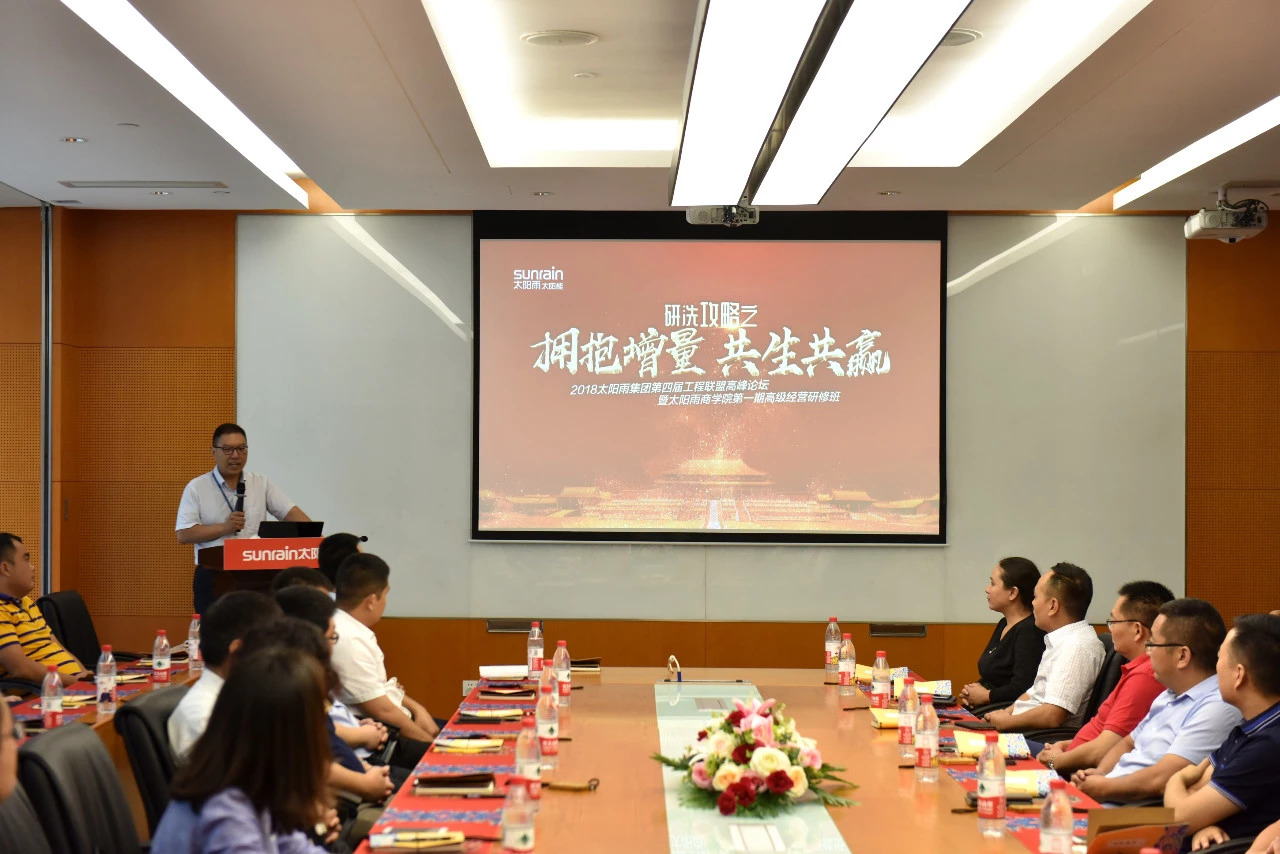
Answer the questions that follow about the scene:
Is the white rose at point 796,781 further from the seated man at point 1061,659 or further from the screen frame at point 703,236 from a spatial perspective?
the screen frame at point 703,236

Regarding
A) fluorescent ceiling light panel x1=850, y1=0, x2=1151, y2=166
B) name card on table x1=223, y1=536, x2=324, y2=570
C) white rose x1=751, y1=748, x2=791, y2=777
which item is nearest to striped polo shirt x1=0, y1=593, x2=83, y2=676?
name card on table x1=223, y1=536, x2=324, y2=570

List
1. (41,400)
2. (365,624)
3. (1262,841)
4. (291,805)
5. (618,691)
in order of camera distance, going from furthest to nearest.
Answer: (41,400) < (618,691) < (365,624) < (1262,841) < (291,805)

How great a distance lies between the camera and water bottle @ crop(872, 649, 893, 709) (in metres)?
4.72

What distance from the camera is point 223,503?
7137 millimetres

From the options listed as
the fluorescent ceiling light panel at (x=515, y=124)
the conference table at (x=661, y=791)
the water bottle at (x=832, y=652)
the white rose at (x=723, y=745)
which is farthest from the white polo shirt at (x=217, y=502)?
the white rose at (x=723, y=745)

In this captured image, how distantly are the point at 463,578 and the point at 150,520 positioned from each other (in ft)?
6.54

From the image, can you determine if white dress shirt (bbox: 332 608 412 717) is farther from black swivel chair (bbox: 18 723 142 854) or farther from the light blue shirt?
the light blue shirt

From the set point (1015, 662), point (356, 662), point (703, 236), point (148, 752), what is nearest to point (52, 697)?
point (356, 662)

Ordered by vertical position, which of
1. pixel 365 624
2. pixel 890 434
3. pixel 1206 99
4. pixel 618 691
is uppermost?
pixel 1206 99

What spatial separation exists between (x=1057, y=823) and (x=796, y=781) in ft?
2.12

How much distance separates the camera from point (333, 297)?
768 cm

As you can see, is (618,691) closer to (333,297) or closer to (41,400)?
(333,297)

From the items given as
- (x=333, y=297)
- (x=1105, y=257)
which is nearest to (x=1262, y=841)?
(x=1105, y=257)

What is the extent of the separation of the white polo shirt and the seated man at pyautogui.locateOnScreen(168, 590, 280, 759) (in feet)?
12.8
